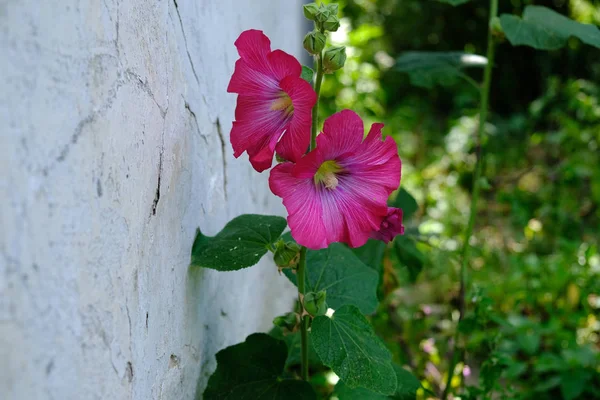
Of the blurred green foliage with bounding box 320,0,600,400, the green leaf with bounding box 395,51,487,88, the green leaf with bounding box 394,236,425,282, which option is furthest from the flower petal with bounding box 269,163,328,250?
the green leaf with bounding box 395,51,487,88

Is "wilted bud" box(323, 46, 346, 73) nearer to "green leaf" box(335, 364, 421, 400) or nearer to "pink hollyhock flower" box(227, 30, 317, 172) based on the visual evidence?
"pink hollyhock flower" box(227, 30, 317, 172)

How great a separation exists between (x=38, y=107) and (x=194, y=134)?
1.66ft

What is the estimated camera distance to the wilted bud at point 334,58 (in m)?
0.89

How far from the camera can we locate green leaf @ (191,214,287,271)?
95cm

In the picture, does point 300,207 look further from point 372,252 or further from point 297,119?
point 372,252

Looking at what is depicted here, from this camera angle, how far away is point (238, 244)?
987 millimetres

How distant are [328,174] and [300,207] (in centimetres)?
7

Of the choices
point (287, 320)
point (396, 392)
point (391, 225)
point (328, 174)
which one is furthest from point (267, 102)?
point (396, 392)

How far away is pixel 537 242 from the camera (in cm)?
289

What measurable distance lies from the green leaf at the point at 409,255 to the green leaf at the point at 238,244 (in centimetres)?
70

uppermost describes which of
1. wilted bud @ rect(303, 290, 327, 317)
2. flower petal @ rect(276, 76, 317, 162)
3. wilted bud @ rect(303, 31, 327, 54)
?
wilted bud @ rect(303, 31, 327, 54)

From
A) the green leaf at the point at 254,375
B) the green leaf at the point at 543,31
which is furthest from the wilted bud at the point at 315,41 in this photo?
the green leaf at the point at 543,31

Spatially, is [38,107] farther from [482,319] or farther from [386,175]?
[482,319]

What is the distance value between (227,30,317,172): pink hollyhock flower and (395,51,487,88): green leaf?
3.13 ft
